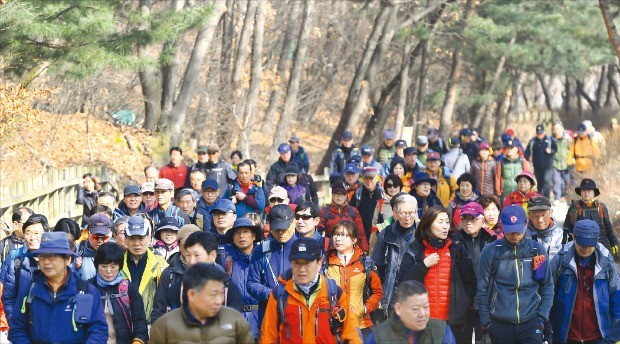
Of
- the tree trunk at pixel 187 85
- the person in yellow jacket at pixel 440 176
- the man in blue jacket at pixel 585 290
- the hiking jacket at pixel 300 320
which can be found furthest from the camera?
the tree trunk at pixel 187 85

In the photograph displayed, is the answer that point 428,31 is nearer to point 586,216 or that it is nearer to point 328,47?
point 328,47

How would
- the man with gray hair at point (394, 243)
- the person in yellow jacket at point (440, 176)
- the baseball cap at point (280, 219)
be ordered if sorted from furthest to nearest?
the person in yellow jacket at point (440, 176)
the man with gray hair at point (394, 243)
the baseball cap at point (280, 219)

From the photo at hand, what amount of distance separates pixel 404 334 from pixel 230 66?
2834 cm

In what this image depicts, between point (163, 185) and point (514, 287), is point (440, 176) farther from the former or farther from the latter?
point (514, 287)

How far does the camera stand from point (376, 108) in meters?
34.6

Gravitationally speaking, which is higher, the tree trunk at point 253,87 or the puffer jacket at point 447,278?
the tree trunk at point 253,87

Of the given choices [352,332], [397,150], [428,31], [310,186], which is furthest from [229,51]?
[352,332]

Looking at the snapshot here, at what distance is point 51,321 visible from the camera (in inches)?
281

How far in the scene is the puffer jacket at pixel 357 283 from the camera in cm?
918

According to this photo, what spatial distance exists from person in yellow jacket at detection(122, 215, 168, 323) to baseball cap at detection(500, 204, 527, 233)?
2.79 m

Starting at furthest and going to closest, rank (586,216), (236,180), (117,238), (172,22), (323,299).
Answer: (172,22)
(236,180)
(586,216)
(117,238)
(323,299)

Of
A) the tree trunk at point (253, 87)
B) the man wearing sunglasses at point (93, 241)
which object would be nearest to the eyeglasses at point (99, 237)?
the man wearing sunglasses at point (93, 241)

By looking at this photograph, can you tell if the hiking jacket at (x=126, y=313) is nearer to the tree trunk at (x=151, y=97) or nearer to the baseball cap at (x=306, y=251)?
the baseball cap at (x=306, y=251)

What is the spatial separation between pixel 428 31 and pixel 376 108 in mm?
2925
